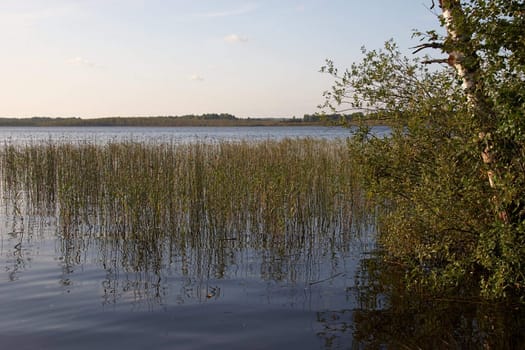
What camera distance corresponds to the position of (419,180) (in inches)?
250

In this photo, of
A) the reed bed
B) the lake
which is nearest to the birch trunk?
the lake

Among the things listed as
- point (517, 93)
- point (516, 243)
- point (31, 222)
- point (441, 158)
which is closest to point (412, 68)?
point (441, 158)

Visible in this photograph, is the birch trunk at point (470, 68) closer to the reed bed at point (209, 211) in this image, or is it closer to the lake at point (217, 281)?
the lake at point (217, 281)

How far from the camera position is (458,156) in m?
5.58

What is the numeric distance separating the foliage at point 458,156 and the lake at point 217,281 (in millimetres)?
628

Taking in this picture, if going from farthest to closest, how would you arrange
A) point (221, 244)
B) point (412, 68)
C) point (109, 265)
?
point (221, 244), point (109, 265), point (412, 68)

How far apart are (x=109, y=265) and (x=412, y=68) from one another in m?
4.76

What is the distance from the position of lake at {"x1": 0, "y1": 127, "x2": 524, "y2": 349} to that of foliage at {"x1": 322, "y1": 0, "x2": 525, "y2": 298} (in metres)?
0.63

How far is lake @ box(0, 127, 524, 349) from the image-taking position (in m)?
5.09

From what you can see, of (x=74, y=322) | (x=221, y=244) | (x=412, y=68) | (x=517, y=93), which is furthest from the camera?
(x=221, y=244)

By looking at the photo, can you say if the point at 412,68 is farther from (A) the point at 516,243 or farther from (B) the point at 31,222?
(B) the point at 31,222

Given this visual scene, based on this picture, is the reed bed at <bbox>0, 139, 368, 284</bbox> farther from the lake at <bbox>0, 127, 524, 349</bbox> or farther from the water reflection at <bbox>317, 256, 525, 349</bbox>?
the water reflection at <bbox>317, 256, 525, 349</bbox>

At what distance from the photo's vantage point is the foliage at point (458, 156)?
15.8ft

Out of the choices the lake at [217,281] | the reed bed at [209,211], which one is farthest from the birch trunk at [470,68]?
the reed bed at [209,211]
